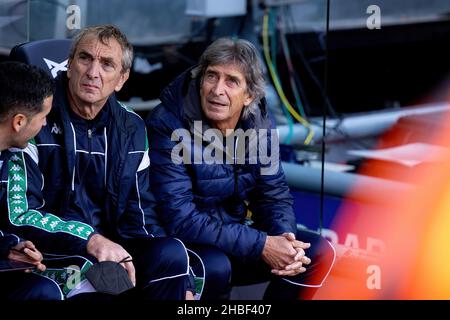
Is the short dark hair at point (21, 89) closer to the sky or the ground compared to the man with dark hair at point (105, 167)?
closer to the sky

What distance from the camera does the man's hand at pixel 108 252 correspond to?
2686 millimetres

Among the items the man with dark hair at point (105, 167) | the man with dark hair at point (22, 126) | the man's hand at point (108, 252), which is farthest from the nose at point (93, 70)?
the man's hand at point (108, 252)

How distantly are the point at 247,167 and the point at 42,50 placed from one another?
2.58 ft

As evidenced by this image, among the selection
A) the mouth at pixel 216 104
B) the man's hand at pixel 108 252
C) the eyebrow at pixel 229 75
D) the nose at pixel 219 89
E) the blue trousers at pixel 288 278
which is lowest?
the blue trousers at pixel 288 278

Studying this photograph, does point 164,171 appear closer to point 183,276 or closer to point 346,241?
point 183,276

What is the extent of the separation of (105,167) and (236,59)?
57 centimetres

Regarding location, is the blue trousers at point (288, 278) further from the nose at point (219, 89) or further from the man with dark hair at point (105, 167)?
the nose at point (219, 89)

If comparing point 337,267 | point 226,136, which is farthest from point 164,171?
point 337,267

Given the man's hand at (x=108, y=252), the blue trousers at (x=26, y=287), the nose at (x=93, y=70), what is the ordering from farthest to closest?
the nose at (x=93, y=70) < the man's hand at (x=108, y=252) < the blue trousers at (x=26, y=287)

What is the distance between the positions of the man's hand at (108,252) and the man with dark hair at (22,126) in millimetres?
168

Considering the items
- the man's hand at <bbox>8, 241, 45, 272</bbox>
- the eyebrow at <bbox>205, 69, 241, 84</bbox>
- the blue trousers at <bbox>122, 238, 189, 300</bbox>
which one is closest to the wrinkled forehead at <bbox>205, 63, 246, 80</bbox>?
the eyebrow at <bbox>205, 69, 241, 84</bbox>

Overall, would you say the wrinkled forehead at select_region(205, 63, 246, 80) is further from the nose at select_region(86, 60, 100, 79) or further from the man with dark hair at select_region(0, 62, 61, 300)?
the man with dark hair at select_region(0, 62, 61, 300)

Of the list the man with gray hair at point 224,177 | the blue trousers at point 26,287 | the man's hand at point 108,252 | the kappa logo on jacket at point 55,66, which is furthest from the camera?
the kappa logo on jacket at point 55,66
